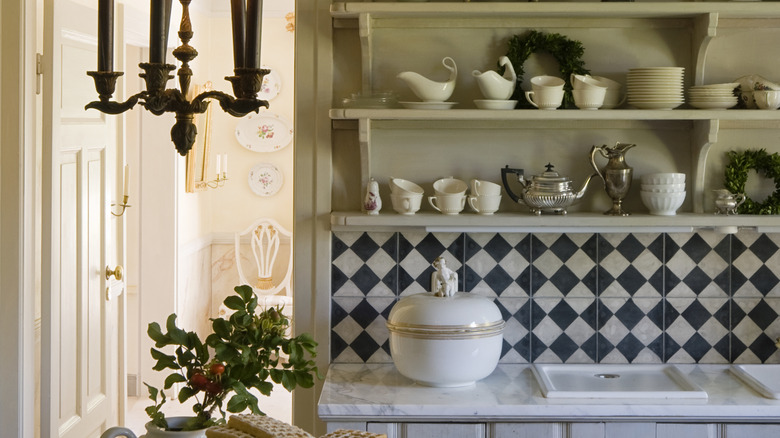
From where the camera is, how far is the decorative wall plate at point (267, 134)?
6.16 m

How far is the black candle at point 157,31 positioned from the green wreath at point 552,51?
1.69 meters

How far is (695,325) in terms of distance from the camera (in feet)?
9.41

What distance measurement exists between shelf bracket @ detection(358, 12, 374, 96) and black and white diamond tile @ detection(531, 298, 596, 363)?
858 mm

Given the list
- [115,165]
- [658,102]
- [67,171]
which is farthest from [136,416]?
[658,102]

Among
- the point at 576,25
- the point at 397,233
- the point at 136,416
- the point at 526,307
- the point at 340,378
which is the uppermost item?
the point at 576,25

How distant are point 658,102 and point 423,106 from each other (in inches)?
27.3

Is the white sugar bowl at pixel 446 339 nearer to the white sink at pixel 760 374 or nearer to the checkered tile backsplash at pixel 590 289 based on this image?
the checkered tile backsplash at pixel 590 289

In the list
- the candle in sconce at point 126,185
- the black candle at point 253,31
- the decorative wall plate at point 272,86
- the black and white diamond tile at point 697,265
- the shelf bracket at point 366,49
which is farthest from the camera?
the decorative wall plate at point 272,86

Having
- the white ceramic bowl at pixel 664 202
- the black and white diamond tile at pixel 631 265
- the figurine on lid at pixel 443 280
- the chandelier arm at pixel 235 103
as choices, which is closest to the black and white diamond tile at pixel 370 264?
the figurine on lid at pixel 443 280

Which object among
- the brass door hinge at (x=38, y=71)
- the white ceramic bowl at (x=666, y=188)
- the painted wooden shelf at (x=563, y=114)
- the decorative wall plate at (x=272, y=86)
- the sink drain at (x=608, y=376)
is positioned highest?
the decorative wall plate at (x=272, y=86)

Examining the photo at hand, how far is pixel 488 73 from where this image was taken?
264 cm

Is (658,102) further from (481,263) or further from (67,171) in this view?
(67,171)

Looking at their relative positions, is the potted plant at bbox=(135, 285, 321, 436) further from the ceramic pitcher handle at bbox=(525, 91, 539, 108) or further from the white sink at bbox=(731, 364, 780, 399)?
the white sink at bbox=(731, 364, 780, 399)

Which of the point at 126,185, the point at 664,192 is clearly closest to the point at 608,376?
the point at 664,192
